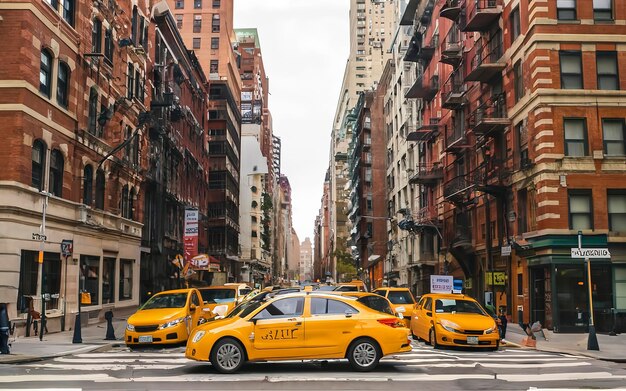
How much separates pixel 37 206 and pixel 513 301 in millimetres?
22831

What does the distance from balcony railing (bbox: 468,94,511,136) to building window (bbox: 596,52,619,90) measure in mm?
4859

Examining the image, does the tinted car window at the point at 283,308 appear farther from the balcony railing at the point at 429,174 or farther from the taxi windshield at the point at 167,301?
the balcony railing at the point at 429,174

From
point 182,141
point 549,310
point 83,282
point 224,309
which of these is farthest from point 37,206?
point 182,141

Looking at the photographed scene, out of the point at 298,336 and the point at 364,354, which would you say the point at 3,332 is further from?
the point at 364,354

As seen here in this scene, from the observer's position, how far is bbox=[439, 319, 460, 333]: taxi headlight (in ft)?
59.4

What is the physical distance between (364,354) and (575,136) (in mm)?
19896

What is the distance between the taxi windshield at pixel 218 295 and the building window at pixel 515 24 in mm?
19066

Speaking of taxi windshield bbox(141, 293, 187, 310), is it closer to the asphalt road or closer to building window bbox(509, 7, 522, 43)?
the asphalt road

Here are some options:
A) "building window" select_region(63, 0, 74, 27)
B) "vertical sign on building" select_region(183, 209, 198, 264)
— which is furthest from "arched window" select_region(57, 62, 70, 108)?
"vertical sign on building" select_region(183, 209, 198, 264)

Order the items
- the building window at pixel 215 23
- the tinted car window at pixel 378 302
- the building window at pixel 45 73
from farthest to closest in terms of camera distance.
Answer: the building window at pixel 215 23, the building window at pixel 45 73, the tinted car window at pixel 378 302

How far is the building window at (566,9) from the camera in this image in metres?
29.6

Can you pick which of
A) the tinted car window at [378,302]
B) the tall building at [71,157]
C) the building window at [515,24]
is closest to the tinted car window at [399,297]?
the tinted car window at [378,302]

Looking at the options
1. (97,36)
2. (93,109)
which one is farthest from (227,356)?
(97,36)

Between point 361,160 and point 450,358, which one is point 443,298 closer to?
point 450,358
